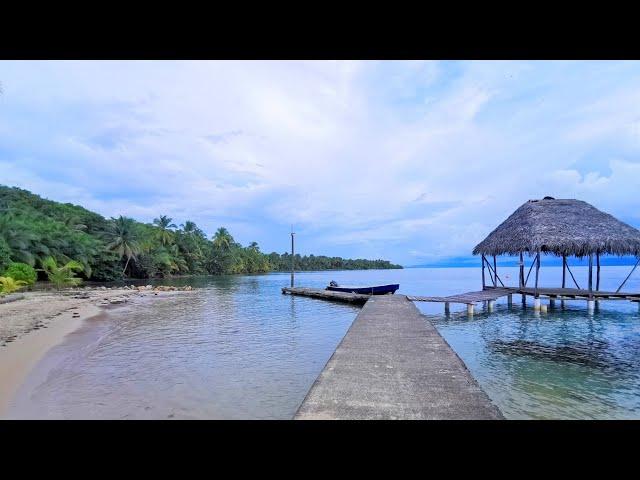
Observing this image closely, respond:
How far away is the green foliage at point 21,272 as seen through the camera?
2023 centimetres

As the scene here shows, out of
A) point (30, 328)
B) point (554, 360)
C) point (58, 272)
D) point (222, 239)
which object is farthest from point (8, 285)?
point (222, 239)

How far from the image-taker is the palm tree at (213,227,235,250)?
174 ft

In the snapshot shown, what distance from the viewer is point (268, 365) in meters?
7.03

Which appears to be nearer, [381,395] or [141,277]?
[381,395]

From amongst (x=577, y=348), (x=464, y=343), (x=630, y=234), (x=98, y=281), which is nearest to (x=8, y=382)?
(x=464, y=343)

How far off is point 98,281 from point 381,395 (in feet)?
116

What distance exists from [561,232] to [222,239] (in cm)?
4628

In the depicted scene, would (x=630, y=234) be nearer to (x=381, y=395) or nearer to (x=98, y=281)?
(x=381, y=395)

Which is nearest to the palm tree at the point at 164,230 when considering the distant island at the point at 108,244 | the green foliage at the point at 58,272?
the distant island at the point at 108,244

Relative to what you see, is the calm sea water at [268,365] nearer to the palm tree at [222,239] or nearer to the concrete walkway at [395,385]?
the concrete walkway at [395,385]

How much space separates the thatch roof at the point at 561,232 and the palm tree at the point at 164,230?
37.7 meters

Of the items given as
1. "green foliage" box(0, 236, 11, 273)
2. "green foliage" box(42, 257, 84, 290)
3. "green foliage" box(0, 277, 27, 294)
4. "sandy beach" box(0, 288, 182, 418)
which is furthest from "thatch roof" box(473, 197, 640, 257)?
"green foliage" box(42, 257, 84, 290)
